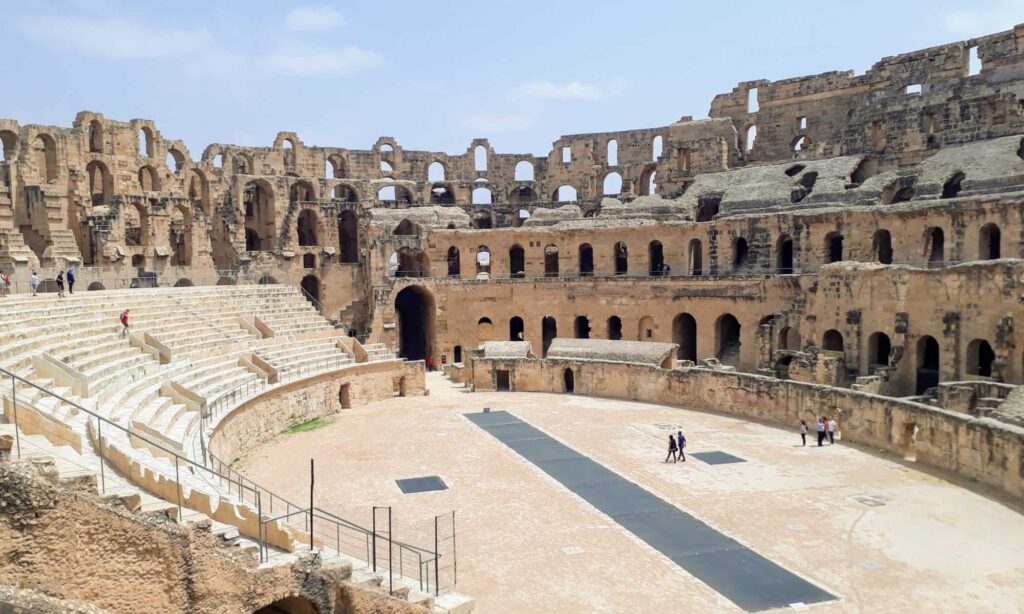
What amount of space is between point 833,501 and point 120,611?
13.2 m

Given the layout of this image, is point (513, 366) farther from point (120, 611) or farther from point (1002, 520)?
point (120, 611)

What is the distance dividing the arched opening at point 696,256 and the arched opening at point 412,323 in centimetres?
1307

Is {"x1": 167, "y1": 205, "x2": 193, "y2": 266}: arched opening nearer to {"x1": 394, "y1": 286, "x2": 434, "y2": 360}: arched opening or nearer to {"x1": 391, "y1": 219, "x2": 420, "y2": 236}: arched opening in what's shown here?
{"x1": 391, "y1": 219, "x2": 420, "y2": 236}: arched opening

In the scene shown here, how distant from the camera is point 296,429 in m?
22.3

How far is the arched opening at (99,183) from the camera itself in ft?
111

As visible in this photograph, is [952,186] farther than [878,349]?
Yes

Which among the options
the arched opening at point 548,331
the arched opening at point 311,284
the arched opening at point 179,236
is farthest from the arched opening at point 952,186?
the arched opening at point 179,236

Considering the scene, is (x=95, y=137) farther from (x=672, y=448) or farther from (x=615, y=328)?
(x=672, y=448)

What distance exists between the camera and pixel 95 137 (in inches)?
1337

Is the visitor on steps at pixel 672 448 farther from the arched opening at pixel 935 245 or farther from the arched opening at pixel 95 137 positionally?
the arched opening at pixel 95 137

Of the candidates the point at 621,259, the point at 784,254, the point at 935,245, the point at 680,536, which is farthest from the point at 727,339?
the point at 680,536

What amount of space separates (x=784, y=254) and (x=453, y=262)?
1631 cm

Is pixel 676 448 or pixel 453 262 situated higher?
pixel 453 262

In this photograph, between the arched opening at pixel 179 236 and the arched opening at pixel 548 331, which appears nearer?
the arched opening at pixel 179 236
